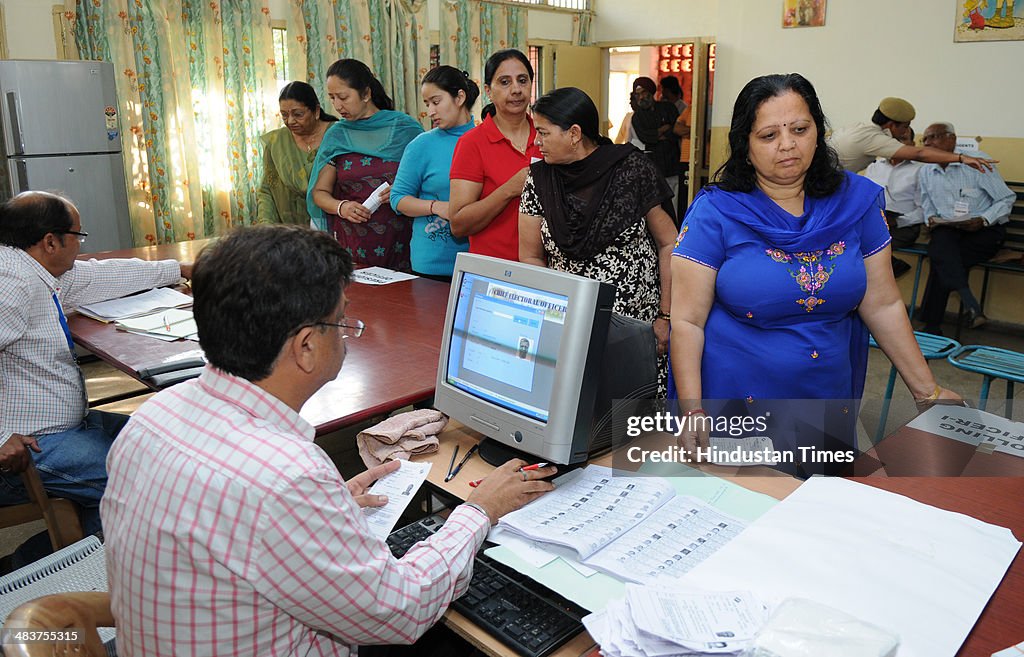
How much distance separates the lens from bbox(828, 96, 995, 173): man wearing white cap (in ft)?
16.8

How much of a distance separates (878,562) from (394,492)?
85 cm

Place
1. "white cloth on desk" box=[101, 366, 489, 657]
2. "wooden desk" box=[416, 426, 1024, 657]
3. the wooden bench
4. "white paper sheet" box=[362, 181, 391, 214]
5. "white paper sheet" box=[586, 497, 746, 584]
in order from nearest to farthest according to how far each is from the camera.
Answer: "white cloth on desk" box=[101, 366, 489, 657]
"wooden desk" box=[416, 426, 1024, 657]
"white paper sheet" box=[586, 497, 746, 584]
"white paper sheet" box=[362, 181, 391, 214]
the wooden bench

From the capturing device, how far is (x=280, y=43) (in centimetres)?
598

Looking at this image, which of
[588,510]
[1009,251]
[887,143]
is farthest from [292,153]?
[1009,251]

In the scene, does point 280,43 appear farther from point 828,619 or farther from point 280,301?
point 828,619

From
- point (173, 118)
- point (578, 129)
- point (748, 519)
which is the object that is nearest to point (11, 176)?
point (173, 118)

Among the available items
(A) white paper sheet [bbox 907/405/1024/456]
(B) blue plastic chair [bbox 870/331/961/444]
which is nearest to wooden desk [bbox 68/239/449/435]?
(A) white paper sheet [bbox 907/405/1024/456]

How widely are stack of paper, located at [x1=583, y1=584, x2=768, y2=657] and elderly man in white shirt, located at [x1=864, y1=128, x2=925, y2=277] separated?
16.2 feet

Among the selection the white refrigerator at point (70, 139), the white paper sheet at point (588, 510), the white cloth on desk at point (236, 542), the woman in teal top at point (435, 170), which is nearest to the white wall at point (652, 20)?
the woman in teal top at point (435, 170)

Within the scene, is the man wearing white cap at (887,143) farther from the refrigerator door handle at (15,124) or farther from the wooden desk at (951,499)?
the refrigerator door handle at (15,124)

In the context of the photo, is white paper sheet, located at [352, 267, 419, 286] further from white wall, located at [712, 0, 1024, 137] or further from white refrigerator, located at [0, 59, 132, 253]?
white wall, located at [712, 0, 1024, 137]

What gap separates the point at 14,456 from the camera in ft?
6.53

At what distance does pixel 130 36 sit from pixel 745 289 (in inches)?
192

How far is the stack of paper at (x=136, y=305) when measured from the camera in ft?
9.10
